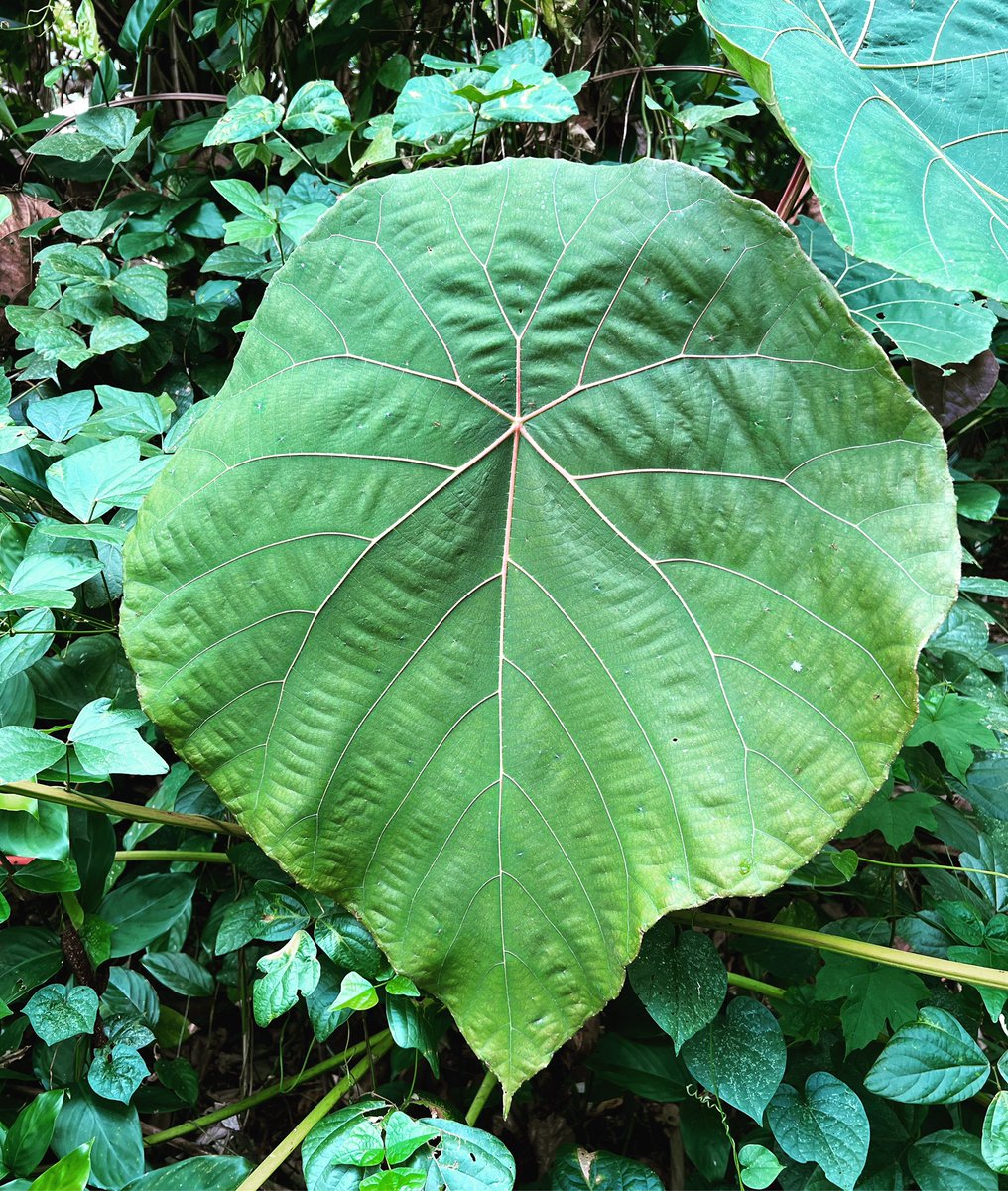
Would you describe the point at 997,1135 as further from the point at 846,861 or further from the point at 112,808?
the point at 112,808

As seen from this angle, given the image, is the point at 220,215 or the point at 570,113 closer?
the point at 570,113

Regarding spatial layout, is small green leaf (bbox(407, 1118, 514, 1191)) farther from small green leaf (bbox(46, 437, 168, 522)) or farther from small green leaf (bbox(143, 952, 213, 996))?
small green leaf (bbox(46, 437, 168, 522))

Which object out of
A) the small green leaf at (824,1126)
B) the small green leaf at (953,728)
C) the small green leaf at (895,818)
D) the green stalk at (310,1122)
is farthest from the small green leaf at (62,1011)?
the small green leaf at (953,728)

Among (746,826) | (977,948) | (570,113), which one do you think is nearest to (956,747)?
(977,948)

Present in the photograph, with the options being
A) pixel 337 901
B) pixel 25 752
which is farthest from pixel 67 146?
pixel 337 901

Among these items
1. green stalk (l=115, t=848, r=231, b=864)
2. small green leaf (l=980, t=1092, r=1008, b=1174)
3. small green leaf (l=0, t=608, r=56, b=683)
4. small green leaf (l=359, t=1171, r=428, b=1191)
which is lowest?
small green leaf (l=980, t=1092, r=1008, b=1174)

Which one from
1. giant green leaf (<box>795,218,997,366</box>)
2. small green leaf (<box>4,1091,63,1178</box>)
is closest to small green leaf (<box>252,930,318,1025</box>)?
small green leaf (<box>4,1091,63,1178</box>)

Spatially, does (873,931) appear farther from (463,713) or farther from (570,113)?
(570,113)

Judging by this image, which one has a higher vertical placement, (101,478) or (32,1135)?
(101,478)
